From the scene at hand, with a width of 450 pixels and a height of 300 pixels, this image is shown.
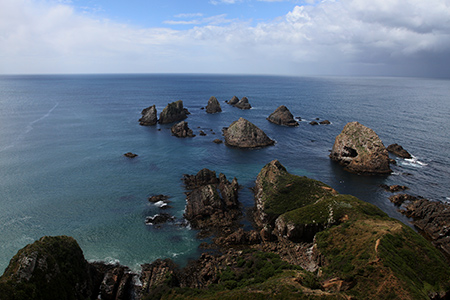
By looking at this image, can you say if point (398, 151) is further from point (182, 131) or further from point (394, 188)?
point (182, 131)

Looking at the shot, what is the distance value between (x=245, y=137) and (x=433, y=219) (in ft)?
209

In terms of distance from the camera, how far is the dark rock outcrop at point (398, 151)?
91688mm

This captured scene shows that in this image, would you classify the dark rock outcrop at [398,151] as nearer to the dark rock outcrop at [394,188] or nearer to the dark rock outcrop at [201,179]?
the dark rock outcrop at [394,188]

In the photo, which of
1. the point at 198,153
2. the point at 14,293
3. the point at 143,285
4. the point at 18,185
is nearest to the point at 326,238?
the point at 143,285

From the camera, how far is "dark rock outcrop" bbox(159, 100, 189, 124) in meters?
141

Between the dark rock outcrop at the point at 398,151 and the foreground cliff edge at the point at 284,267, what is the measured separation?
55525mm

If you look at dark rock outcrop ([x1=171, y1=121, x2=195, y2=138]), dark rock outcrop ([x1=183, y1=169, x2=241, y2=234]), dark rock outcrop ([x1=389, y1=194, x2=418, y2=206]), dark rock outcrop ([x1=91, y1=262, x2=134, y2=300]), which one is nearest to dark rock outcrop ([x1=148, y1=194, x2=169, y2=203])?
dark rock outcrop ([x1=183, y1=169, x2=241, y2=234])

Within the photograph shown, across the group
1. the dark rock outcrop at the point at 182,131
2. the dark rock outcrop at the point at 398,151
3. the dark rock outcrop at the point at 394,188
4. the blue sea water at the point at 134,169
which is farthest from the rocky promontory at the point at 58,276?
the dark rock outcrop at the point at 398,151

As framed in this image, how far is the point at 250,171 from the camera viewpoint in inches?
3201

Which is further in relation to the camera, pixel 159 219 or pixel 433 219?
pixel 159 219

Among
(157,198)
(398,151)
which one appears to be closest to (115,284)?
(157,198)

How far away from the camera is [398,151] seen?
94312 millimetres

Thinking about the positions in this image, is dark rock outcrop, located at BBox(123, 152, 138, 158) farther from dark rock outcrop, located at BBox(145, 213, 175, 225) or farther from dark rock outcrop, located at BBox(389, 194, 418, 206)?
dark rock outcrop, located at BBox(389, 194, 418, 206)

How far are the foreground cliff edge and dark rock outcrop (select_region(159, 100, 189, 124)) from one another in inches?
3958
